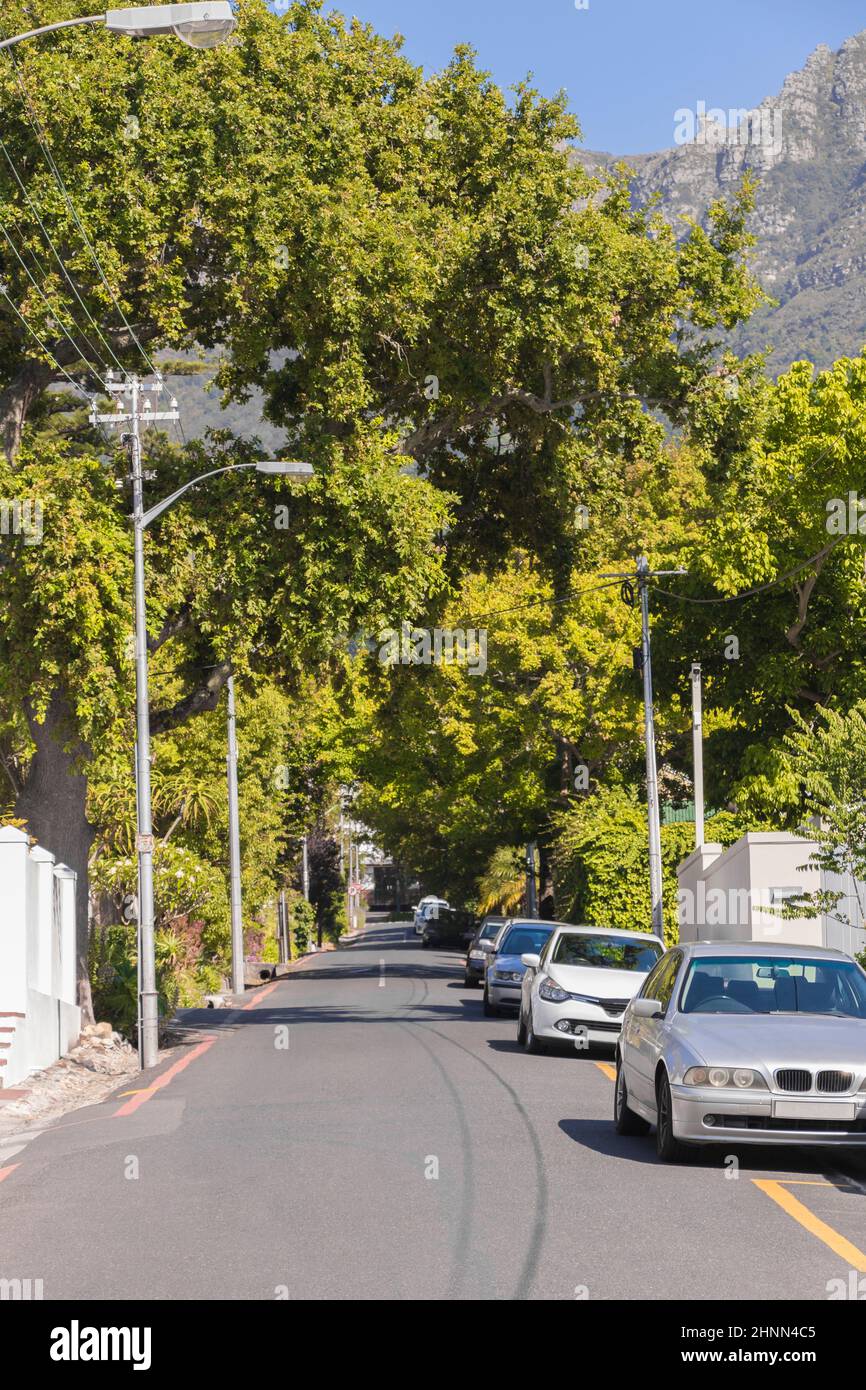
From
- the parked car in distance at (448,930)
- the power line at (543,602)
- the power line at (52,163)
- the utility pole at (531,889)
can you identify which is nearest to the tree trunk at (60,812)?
the power line at (52,163)

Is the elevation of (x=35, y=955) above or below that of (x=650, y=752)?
below

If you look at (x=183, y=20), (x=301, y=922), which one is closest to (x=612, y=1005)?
(x=183, y=20)

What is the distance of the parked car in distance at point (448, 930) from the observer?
232 ft

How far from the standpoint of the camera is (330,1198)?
10.2 m

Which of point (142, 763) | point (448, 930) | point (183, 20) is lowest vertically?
point (448, 930)

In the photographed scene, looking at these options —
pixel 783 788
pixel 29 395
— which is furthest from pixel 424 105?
pixel 783 788

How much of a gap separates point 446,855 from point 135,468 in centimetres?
4752

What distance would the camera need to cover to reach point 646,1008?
41.4 ft

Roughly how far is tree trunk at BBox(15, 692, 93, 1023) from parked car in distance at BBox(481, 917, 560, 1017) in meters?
6.52

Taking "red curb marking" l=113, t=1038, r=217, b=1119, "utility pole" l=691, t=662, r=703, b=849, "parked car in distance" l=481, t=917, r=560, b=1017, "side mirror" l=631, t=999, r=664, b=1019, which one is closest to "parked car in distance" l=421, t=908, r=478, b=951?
"utility pole" l=691, t=662, r=703, b=849

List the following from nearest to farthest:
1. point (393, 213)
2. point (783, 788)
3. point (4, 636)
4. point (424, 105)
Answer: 1. point (4, 636)
2. point (393, 213)
3. point (424, 105)
4. point (783, 788)

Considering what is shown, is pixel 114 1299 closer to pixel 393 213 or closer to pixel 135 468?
pixel 135 468

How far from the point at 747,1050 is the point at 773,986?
1.39 metres

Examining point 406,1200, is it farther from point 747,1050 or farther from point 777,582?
point 777,582
